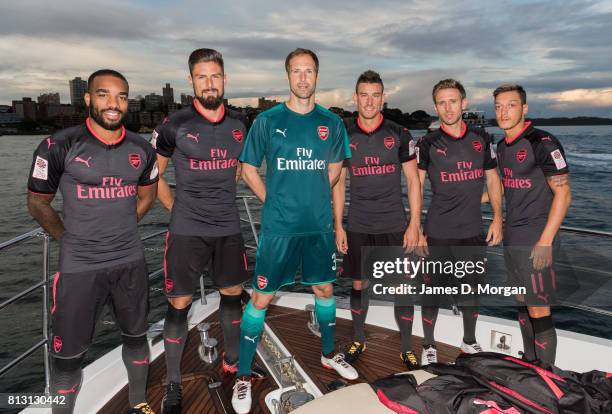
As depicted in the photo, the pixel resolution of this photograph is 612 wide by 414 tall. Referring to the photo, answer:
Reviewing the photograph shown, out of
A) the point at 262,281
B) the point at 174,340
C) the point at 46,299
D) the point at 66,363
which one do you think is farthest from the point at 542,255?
the point at 46,299

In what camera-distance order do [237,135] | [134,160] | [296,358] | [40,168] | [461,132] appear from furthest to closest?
[296,358] → [461,132] → [237,135] → [134,160] → [40,168]

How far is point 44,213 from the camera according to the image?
254 cm

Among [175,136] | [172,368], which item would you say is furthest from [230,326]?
[175,136]

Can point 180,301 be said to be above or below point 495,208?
below

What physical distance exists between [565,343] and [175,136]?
11.8 feet

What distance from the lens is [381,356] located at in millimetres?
3805

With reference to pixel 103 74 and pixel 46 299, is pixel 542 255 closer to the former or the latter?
pixel 103 74

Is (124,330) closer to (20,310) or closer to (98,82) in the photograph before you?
(98,82)

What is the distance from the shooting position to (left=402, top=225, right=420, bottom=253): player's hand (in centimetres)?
362

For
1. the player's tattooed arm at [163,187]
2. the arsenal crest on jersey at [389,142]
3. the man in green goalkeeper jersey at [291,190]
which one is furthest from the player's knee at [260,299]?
the arsenal crest on jersey at [389,142]

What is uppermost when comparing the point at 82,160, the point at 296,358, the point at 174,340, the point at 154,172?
the point at 82,160

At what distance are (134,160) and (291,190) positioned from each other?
1.06 metres

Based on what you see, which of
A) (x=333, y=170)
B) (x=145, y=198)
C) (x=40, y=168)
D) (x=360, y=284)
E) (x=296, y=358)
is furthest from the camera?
(x=360, y=284)

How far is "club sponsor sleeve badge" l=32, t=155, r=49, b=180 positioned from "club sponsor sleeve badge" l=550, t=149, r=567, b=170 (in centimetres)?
332
